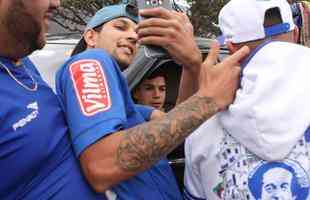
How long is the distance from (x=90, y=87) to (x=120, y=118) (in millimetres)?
131

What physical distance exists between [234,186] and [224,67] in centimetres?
38

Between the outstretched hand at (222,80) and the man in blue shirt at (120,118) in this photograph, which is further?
the outstretched hand at (222,80)

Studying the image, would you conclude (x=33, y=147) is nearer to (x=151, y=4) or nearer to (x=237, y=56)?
(x=151, y=4)

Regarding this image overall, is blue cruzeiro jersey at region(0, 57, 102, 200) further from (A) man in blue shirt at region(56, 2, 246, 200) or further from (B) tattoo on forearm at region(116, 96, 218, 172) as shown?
(B) tattoo on forearm at region(116, 96, 218, 172)

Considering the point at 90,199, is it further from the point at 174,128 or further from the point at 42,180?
the point at 174,128

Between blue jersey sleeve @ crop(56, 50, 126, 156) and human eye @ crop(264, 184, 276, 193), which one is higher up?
blue jersey sleeve @ crop(56, 50, 126, 156)

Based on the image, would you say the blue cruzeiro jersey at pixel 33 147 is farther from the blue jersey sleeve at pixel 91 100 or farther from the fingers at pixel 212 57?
the fingers at pixel 212 57

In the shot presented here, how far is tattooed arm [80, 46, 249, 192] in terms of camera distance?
160 centimetres

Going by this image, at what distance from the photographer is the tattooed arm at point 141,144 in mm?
1604

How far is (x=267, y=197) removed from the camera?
5.41 ft

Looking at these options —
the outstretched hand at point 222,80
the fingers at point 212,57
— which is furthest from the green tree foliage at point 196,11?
the outstretched hand at point 222,80

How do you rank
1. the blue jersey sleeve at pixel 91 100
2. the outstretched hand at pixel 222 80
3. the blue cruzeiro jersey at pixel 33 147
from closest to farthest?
the blue cruzeiro jersey at pixel 33 147
the blue jersey sleeve at pixel 91 100
the outstretched hand at pixel 222 80

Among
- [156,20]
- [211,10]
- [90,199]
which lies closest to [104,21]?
[156,20]

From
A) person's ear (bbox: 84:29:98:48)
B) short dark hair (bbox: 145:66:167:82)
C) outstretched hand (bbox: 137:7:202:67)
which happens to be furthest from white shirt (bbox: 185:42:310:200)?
short dark hair (bbox: 145:66:167:82)
